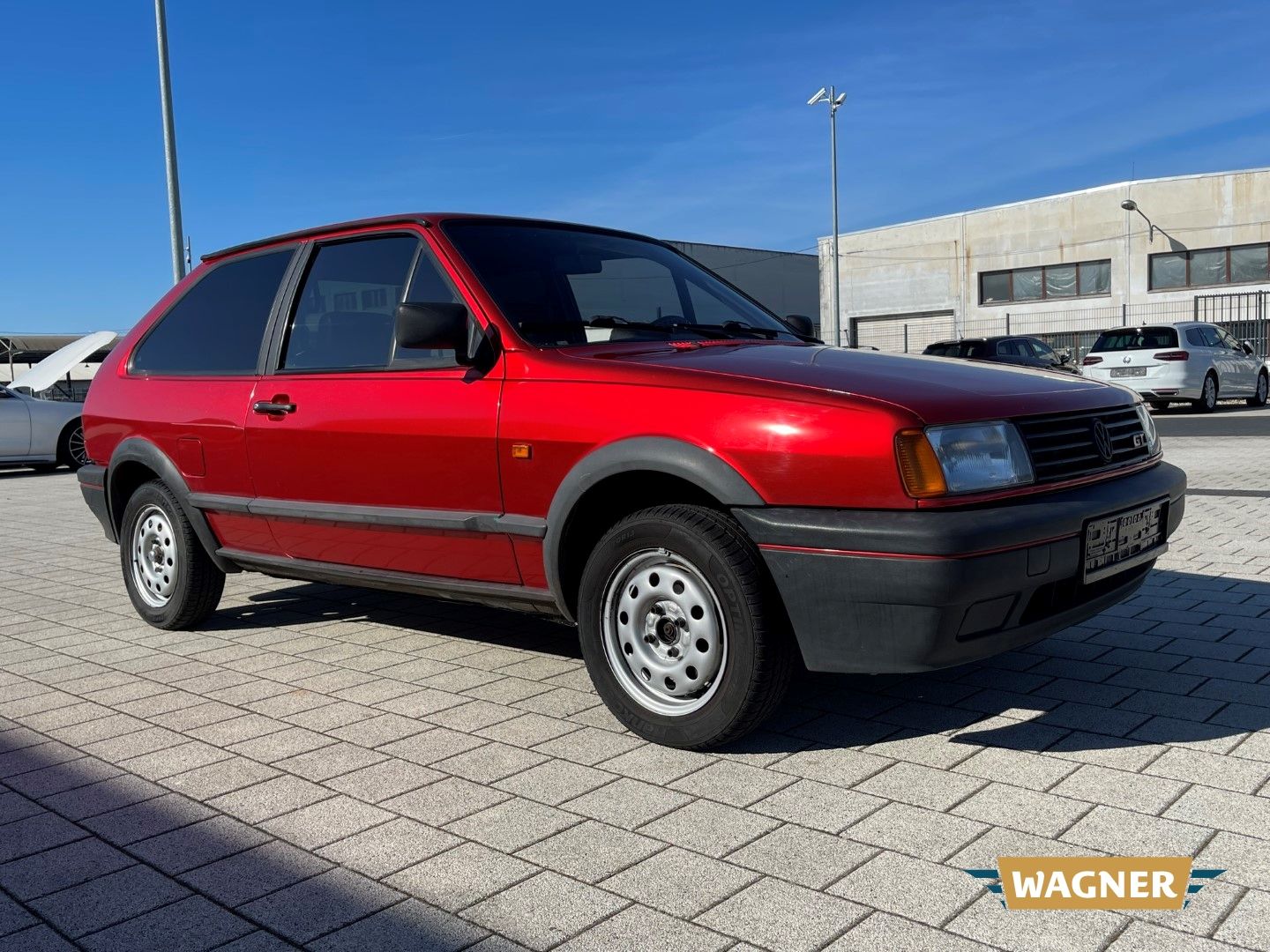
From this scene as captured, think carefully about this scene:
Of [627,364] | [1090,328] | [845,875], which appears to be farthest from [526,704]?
[1090,328]

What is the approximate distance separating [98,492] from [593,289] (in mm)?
3016

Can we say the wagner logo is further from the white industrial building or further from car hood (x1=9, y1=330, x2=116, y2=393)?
the white industrial building

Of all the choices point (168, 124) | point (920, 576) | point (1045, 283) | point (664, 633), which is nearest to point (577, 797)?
point (664, 633)

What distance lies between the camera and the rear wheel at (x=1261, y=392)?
72.5 feet

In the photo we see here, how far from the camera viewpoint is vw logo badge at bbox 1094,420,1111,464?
360 cm

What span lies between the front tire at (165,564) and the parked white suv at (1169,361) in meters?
17.1

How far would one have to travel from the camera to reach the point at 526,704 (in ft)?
13.3

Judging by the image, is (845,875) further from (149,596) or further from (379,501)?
(149,596)

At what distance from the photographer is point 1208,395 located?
20.1 m

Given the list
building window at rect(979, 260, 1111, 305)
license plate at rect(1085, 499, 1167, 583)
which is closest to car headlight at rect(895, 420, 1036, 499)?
license plate at rect(1085, 499, 1167, 583)

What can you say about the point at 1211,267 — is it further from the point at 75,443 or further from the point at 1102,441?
the point at 1102,441

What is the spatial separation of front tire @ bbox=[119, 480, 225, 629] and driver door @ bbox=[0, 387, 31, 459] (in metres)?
12.4

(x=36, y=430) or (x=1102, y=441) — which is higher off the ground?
(x=1102, y=441)

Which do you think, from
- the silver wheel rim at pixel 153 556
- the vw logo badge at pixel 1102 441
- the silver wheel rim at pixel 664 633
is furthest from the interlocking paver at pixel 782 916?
the silver wheel rim at pixel 153 556
